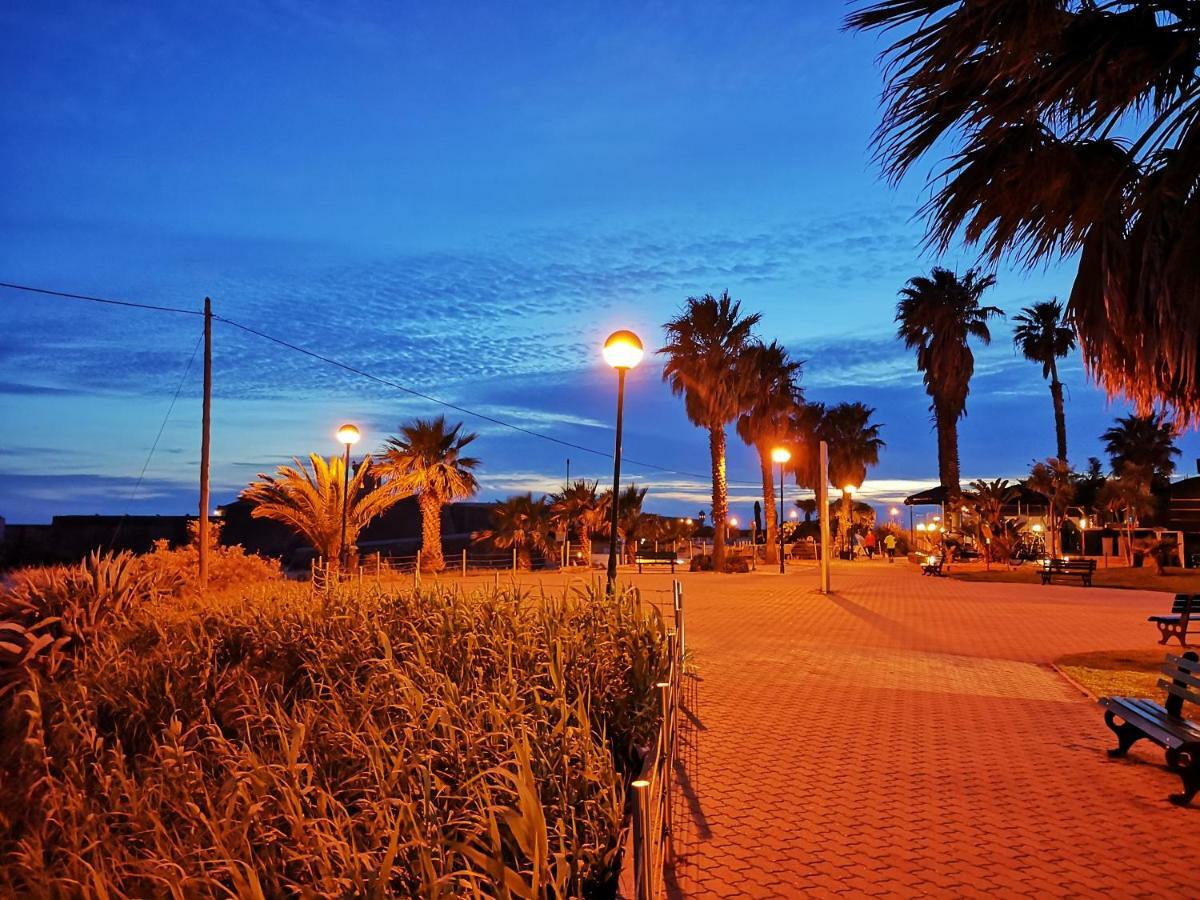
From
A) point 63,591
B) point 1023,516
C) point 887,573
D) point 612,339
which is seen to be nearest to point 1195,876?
point 612,339

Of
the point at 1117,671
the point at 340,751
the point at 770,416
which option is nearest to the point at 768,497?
the point at 770,416

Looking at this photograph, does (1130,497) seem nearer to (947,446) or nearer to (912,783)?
(947,446)

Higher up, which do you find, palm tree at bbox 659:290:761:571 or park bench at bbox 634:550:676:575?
palm tree at bbox 659:290:761:571

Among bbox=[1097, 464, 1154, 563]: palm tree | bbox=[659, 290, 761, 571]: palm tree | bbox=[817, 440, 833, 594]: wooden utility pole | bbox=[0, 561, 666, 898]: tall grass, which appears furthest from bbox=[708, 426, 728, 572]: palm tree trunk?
bbox=[0, 561, 666, 898]: tall grass

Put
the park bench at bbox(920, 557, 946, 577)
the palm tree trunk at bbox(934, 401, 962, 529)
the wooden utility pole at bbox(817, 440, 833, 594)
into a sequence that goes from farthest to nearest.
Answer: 1. the palm tree trunk at bbox(934, 401, 962, 529)
2. the park bench at bbox(920, 557, 946, 577)
3. the wooden utility pole at bbox(817, 440, 833, 594)

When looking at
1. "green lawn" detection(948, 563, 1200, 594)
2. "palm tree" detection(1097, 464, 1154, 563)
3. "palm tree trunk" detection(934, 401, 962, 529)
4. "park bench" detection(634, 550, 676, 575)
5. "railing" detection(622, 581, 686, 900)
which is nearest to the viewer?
"railing" detection(622, 581, 686, 900)

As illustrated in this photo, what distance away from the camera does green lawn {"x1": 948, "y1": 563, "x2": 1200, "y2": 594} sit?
25.3 metres

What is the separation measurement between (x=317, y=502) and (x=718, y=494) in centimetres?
1681

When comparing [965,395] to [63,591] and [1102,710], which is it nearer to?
[1102,710]

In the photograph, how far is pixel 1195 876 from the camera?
450 centimetres

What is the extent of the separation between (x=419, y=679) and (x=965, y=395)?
45880mm

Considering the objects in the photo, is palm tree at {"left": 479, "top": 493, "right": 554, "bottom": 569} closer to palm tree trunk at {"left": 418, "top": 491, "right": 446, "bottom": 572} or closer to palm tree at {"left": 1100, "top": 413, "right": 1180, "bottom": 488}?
palm tree trunk at {"left": 418, "top": 491, "right": 446, "bottom": 572}

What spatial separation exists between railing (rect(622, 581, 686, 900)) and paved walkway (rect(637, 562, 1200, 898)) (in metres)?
0.30

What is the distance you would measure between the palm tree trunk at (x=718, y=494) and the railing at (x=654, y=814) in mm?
30183
